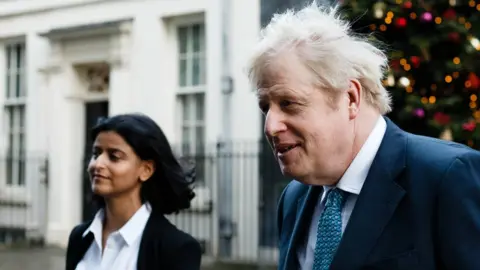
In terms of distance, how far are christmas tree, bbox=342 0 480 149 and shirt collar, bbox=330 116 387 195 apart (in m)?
4.64

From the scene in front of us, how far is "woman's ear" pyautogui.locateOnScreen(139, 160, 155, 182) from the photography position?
3.63 metres

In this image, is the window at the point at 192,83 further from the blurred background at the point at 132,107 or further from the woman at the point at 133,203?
the woman at the point at 133,203

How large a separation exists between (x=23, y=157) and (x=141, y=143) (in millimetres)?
11144

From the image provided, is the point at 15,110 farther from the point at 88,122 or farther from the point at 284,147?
the point at 284,147

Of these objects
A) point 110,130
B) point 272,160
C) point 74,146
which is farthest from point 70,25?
point 110,130

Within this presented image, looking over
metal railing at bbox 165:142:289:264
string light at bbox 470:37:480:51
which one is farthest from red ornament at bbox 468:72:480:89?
metal railing at bbox 165:142:289:264

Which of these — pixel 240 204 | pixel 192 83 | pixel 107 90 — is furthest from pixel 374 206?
pixel 107 90

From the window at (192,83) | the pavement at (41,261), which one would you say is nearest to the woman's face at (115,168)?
the pavement at (41,261)

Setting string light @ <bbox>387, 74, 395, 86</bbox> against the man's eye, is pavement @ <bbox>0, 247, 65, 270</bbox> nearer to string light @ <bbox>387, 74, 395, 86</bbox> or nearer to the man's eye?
string light @ <bbox>387, 74, 395, 86</bbox>

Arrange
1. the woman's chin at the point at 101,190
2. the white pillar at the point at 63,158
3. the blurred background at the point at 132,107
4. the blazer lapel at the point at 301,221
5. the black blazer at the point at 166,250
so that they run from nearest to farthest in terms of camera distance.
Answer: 1. the blazer lapel at the point at 301,221
2. the black blazer at the point at 166,250
3. the woman's chin at the point at 101,190
4. the blurred background at the point at 132,107
5. the white pillar at the point at 63,158

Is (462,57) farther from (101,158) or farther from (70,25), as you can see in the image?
(70,25)

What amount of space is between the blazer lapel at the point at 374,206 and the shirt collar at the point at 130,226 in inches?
64.7

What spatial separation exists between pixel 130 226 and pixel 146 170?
0.32 metres

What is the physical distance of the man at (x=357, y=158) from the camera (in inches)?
73.0
